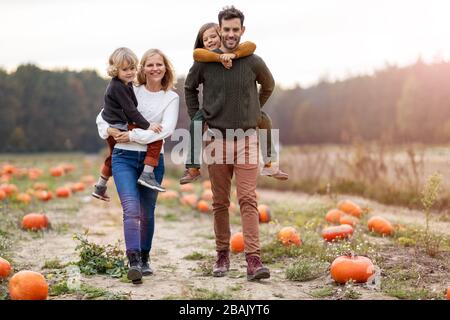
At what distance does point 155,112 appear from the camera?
183 inches

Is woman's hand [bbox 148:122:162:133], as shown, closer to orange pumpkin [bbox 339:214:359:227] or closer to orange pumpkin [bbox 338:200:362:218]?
orange pumpkin [bbox 339:214:359:227]

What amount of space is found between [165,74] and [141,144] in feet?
1.95

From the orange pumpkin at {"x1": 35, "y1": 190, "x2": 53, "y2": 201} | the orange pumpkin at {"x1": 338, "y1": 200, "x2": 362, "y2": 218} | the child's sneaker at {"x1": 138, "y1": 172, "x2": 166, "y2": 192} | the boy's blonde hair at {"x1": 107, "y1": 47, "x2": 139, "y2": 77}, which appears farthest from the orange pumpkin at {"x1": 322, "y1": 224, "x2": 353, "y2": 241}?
the orange pumpkin at {"x1": 35, "y1": 190, "x2": 53, "y2": 201}

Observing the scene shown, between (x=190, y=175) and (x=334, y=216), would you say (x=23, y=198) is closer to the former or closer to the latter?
(x=334, y=216)

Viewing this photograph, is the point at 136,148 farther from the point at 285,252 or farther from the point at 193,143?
the point at 285,252

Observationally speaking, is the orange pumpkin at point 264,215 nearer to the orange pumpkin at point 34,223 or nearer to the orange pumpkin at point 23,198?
the orange pumpkin at point 34,223

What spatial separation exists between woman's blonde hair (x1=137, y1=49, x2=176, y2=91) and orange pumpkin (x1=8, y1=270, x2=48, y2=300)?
5.41 ft

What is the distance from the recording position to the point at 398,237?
657cm

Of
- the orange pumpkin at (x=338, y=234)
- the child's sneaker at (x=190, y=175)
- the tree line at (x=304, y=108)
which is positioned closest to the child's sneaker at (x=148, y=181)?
the child's sneaker at (x=190, y=175)

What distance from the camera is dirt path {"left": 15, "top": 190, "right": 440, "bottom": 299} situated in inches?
165

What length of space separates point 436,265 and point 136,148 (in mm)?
2666

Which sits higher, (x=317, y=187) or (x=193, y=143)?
(x=193, y=143)

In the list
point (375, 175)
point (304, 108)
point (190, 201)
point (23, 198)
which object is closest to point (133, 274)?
point (190, 201)
